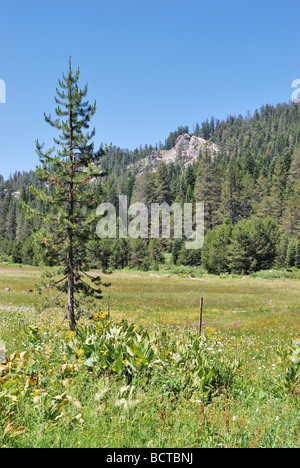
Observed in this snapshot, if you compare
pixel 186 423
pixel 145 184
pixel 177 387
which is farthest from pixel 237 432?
pixel 145 184

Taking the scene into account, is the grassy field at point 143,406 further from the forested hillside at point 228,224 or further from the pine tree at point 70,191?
the forested hillside at point 228,224

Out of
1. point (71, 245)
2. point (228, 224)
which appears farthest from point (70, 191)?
point (228, 224)

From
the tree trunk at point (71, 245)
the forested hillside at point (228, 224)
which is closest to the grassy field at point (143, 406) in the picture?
the tree trunk at point (71, 245)

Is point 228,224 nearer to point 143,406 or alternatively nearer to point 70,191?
point 70,191

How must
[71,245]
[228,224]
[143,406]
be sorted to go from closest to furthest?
[143,406]
[71,245]
[228,224]

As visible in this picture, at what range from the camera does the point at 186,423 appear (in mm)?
3781

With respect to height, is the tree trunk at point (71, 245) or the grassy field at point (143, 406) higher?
the tree trunk at point (71, 245)

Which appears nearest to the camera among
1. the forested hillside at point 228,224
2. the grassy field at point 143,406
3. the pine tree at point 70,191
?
the grassy field at point 143,406

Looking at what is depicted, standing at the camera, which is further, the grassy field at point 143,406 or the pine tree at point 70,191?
the pine tree at point 70,191

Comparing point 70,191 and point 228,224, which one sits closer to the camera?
point 70,191

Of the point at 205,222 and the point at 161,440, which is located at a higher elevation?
the point at 205,222
